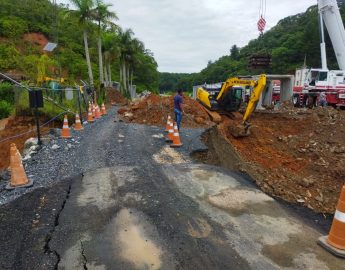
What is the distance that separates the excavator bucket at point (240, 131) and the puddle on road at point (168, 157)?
4.19 meters

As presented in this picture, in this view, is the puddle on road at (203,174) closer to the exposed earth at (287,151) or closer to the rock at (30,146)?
the exposed earth at (287,151)

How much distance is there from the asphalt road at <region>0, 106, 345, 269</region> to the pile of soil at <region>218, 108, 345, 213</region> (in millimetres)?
914

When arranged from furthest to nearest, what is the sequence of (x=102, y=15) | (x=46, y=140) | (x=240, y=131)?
1. (x=102, y=15)
2. (x=240, y=131)
3. (x=46, y=140)

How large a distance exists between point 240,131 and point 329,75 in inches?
586

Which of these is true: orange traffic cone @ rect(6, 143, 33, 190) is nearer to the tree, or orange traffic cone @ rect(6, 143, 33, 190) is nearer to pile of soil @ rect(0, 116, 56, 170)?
pile of soil @ rect(0, 116, 56, 170)

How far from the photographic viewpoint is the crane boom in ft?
78.4

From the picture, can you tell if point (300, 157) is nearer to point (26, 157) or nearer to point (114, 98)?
point (26, 157)

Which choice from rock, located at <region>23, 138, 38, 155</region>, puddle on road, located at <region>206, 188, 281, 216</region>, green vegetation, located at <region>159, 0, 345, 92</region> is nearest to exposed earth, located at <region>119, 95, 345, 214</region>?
puddle on road, located at <region>206, 188, 281, 216</region>

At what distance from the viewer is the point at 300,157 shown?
38.3ft

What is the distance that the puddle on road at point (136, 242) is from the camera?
168 inches

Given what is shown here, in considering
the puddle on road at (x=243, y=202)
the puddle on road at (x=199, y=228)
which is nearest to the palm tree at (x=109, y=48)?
the puddle on road at (x=243, y=202)

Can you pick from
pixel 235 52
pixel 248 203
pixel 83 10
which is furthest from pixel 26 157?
pixel 235 52

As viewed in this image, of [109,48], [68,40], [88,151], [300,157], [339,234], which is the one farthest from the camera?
[68,40]

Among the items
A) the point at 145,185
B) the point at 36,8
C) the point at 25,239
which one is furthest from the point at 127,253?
the point at 36,8
